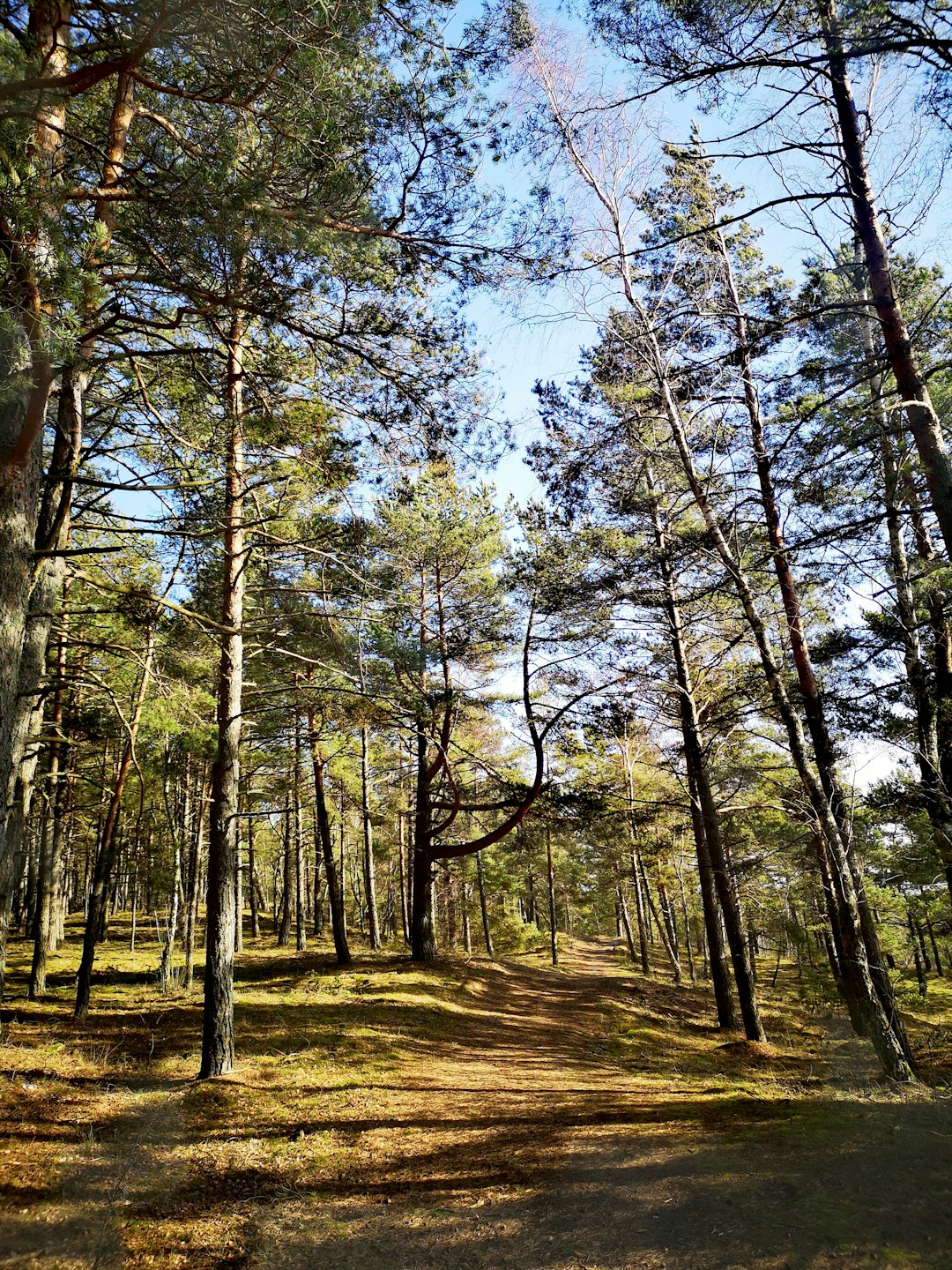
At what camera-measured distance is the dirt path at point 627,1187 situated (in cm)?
405

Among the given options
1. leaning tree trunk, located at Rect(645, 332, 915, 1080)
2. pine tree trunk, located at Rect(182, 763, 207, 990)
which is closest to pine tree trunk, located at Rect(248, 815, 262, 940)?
pine tree trunk, located at Rect(182, 763, 207, 990)

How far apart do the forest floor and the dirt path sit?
25mm

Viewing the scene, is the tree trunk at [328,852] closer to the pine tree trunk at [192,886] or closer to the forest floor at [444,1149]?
the pine tree trunk at [192,886]

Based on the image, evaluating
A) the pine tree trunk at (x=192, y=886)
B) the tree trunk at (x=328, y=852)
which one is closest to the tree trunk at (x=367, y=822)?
the tree trunk at (x=328, y=852)

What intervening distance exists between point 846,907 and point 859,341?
988 cm

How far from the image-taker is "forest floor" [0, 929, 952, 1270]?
4.34m

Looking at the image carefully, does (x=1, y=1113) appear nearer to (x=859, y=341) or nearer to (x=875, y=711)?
(x=875, y=711)

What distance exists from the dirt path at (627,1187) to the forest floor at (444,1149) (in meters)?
0.02

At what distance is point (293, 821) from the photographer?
24.8m

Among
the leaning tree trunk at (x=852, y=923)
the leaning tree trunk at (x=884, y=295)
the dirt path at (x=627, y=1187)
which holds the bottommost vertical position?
the dirt path at (x=627, y=1187)

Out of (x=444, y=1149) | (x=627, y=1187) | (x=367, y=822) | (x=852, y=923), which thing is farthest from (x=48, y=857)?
(x=852, y=923)

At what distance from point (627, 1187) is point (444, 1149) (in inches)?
90.1

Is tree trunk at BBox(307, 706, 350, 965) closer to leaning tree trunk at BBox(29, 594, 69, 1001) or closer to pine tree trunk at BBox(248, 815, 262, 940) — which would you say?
leaning tree trunk at BBox(29, 594, 69, 1001)

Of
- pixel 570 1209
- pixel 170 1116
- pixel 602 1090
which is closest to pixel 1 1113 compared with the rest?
pixel 170 1116
